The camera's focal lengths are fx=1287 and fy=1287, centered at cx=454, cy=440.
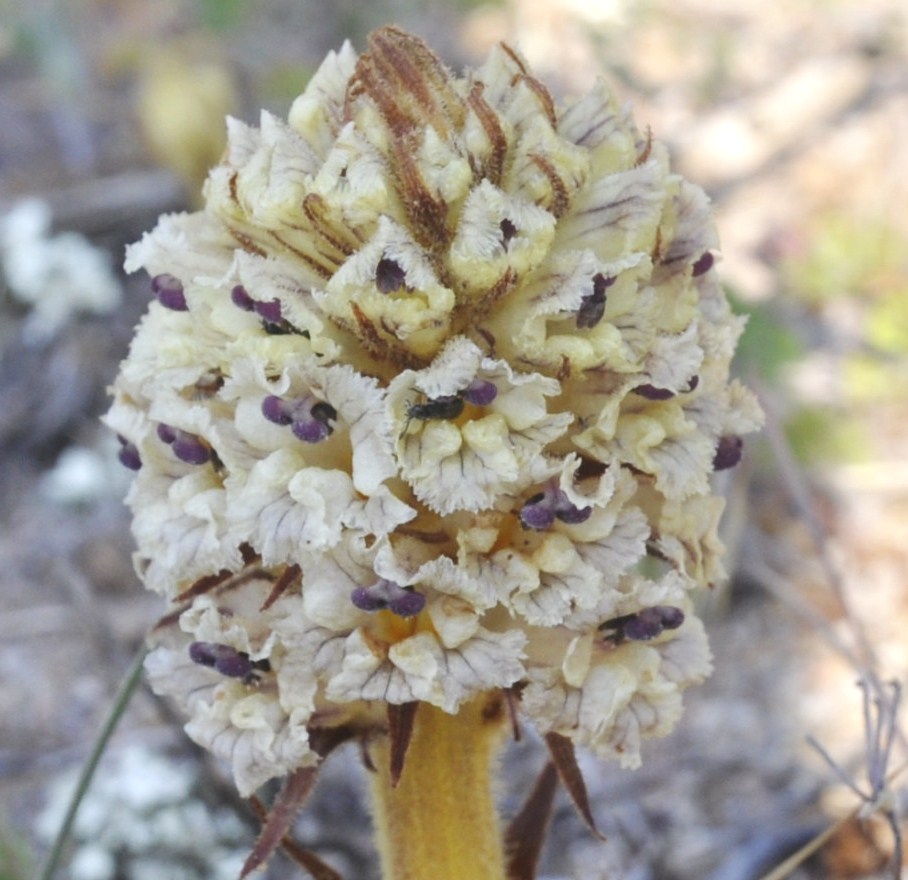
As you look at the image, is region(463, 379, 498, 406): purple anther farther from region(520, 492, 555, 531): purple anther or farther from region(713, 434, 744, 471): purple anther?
region(713, 434, 744, 471): purple anther

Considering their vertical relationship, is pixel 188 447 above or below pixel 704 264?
below

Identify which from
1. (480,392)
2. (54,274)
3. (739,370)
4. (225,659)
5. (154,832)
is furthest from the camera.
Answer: (54,274)

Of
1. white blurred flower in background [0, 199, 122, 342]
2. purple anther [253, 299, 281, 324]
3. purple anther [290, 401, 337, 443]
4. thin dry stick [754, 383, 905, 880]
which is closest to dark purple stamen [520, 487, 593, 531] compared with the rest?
purple anther [290, 401, 337, 443]

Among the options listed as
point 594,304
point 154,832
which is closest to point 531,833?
point 594,304

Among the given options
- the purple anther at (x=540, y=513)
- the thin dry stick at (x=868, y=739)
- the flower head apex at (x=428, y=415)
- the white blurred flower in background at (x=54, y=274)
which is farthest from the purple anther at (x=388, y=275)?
the white blurred flower in background at (x=54, y=274)

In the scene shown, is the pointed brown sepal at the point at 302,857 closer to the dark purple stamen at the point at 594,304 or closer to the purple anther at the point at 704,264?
the dark purple stamen at the point at 594,304

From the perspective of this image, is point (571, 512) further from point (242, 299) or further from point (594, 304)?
point (242, 299)

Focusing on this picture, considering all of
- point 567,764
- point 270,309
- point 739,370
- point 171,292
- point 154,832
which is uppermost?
point 739,370

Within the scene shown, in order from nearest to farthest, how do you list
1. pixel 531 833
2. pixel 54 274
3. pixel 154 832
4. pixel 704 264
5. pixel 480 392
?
pixel 480 392 → pixel 704 264 → pixel 531 833 → pixel 154 832 → pixel 54 274
